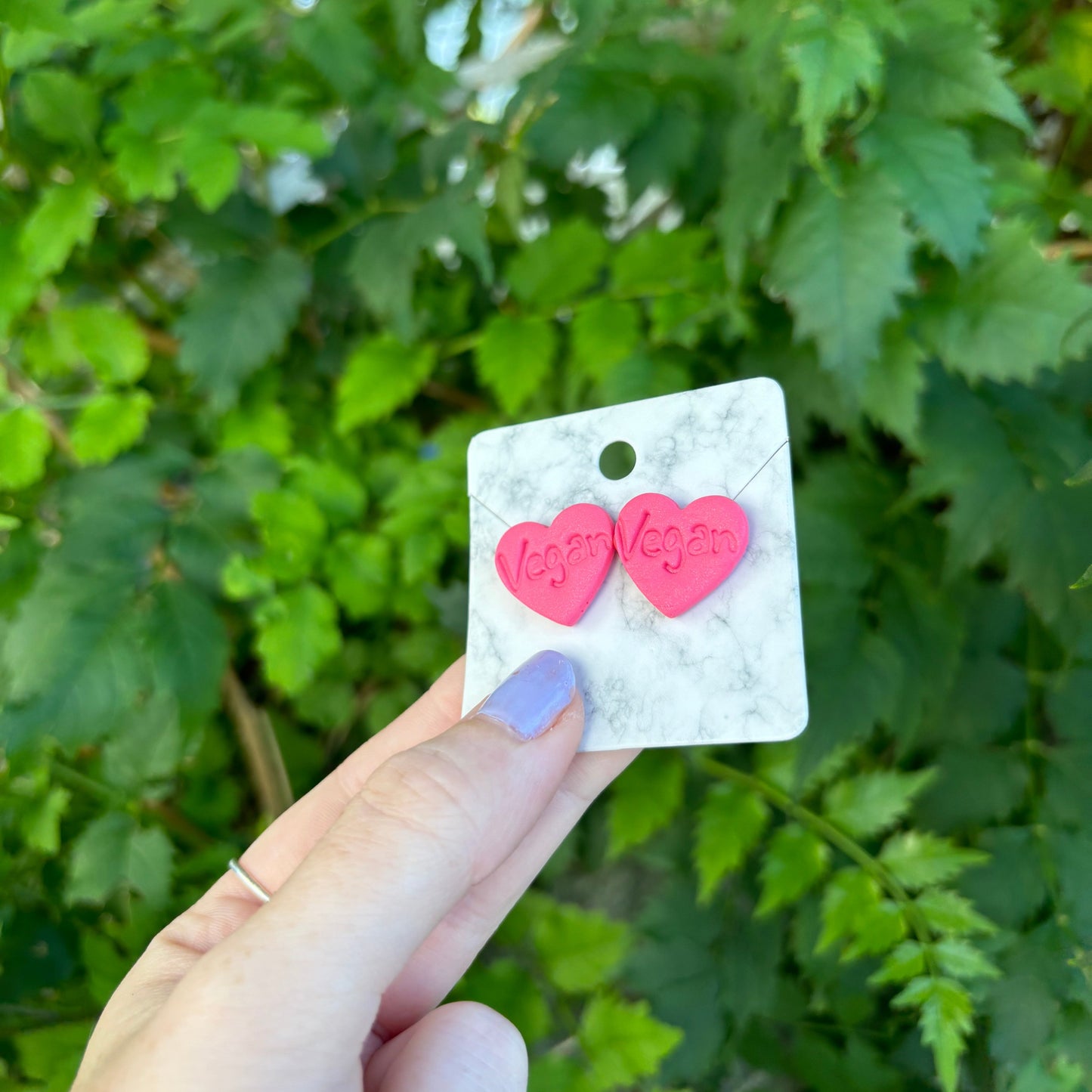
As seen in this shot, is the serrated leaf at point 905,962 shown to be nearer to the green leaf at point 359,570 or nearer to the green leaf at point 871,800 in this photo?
the green leaf at point 871,800

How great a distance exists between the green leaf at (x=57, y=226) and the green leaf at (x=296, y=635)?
18.1 inches

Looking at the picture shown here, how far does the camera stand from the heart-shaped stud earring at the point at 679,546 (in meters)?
0.66

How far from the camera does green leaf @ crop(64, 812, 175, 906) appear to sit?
3.12ft

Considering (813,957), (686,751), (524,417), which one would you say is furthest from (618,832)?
(524,417)

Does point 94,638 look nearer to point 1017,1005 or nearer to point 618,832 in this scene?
point 618,832

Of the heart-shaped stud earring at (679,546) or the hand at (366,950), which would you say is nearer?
the hand at (366,950)

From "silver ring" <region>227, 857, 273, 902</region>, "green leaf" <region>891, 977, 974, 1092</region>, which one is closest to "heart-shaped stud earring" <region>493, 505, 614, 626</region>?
"silver ring" <region>227, 857, 273, 902</region>

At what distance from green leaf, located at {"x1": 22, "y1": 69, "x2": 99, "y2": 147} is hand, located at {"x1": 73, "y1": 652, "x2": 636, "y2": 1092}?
0.86 meters

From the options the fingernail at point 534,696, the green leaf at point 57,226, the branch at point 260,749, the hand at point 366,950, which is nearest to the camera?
the hand at point 366,950

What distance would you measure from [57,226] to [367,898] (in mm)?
862

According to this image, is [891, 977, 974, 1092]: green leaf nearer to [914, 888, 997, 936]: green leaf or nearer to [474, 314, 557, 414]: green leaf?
[914, 888, 997, 936]: green leaf

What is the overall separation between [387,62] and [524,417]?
544 mm

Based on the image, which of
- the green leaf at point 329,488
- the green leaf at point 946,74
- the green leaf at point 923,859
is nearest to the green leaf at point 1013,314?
the green leaf at point 946,74

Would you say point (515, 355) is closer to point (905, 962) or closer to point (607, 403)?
point (607, 403)
